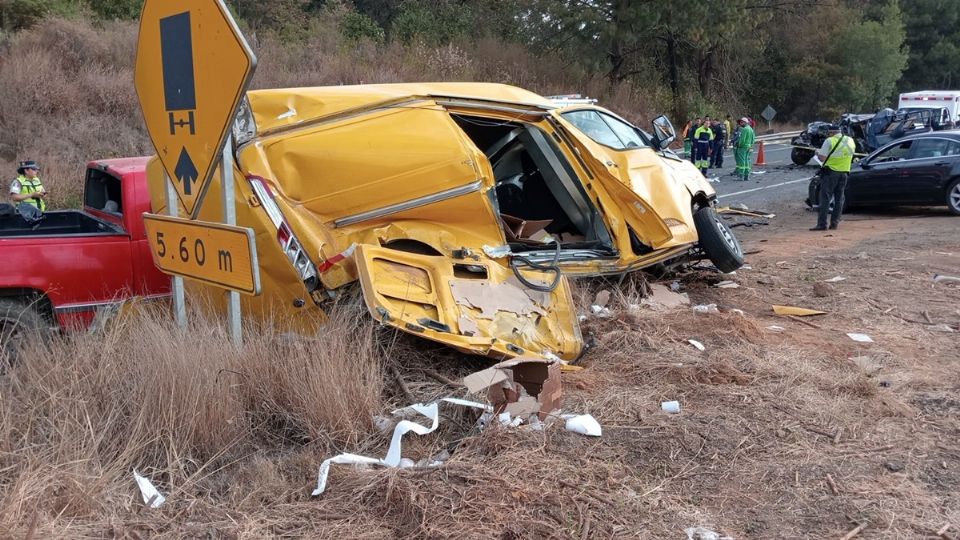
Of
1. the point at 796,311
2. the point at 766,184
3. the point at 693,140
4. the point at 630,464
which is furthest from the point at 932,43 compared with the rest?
the point at 630,464

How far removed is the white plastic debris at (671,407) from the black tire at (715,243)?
339cm

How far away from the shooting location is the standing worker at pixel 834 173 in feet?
40.1

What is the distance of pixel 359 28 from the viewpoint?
2714cm

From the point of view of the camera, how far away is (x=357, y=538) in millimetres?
2965

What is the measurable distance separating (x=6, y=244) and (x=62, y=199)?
816 centimetres

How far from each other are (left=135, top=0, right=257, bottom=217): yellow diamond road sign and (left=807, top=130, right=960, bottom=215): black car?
12.5 m

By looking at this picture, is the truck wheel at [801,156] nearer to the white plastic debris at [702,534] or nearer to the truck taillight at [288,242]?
the truck taillight at [288,242]

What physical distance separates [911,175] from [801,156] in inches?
388

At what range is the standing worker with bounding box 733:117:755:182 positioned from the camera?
18.9m

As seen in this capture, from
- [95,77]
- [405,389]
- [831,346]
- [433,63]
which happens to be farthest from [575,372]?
[433,63]

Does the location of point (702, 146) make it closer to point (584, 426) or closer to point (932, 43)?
point (584, 426)

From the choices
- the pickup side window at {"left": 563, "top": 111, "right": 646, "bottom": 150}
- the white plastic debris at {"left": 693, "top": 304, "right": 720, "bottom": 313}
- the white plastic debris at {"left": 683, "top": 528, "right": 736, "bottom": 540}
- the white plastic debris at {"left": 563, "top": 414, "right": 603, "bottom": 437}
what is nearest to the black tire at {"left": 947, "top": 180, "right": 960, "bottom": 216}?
the pickup side window at {"left": 563, "top": 111, "right": 646, "bottom": 150}

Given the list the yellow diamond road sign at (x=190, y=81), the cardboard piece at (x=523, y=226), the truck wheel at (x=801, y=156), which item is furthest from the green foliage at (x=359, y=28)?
the yellow diamond road sign at (x=190, y=81)

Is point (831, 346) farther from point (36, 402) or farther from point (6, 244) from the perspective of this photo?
point (6, 244)
